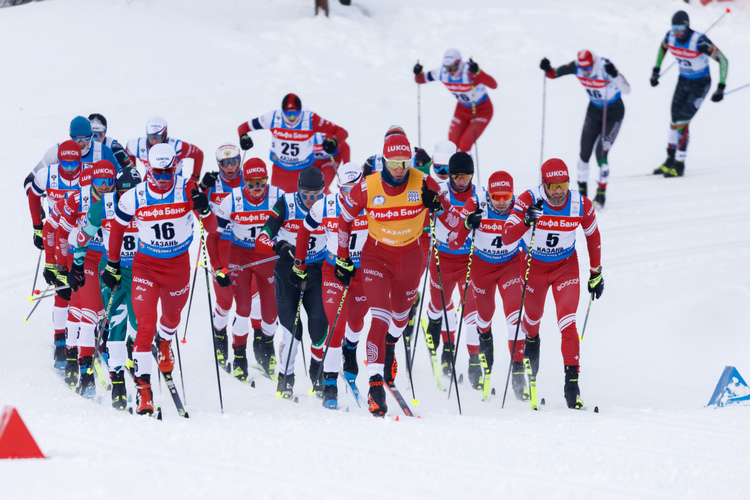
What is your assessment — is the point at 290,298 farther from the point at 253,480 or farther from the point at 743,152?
the point at 743,152

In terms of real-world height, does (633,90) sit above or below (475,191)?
above

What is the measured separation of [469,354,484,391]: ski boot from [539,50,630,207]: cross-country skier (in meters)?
4.14

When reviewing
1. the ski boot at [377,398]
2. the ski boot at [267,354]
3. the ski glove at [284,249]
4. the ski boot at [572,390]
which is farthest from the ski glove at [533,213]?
the ski boot at [267,354]

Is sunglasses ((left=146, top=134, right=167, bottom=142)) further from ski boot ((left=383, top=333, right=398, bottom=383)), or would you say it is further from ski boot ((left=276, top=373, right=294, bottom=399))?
ski boot ((left=383, top=333, right=398, bottom=383))

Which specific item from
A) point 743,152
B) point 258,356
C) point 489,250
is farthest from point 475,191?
point 743,152

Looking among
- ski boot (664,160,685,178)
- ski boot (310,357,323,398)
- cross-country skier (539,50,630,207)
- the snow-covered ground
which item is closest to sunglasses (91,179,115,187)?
the snow-covered ground

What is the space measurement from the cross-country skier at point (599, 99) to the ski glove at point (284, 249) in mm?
4855

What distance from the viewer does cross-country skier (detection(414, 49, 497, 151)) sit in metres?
10.7

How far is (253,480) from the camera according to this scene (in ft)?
14.7

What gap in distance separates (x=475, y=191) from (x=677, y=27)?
5.61 m

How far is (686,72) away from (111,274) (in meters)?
8.45

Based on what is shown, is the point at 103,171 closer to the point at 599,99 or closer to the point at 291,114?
the point at 291,114

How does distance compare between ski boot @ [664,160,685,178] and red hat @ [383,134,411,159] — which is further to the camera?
ski boot @ [664,160,685,178]

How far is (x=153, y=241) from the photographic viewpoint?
21.0ft
